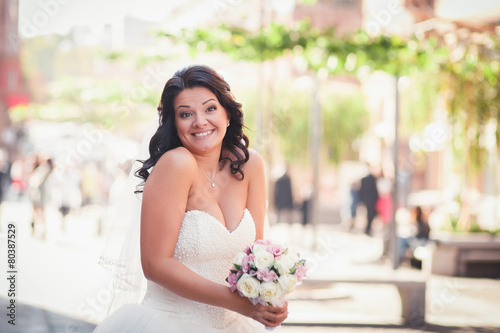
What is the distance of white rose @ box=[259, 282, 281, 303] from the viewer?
275 centimetres

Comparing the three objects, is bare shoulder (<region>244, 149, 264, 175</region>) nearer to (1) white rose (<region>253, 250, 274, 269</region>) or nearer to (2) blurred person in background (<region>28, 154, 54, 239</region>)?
(1) white rose (<region>253, 250, 274, 269</region>)

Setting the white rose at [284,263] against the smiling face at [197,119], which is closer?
the white rose at [284,263]

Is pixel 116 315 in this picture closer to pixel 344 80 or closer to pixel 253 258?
pixel 253 258

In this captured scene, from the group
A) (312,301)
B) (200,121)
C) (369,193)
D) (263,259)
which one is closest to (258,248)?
(263,259)

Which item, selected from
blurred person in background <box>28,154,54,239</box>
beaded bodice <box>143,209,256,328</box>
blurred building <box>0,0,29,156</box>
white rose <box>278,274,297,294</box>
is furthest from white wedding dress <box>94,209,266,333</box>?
blurred building <box>0,0,29,156</box>

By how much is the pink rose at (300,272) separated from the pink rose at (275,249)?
9 centimetres

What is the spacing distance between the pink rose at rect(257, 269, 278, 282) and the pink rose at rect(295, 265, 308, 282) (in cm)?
13

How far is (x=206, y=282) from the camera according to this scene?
9.30ft

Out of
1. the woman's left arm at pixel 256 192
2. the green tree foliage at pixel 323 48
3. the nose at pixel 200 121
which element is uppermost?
the green tree foliage at pixel 323 48

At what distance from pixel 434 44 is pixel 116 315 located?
7.41 meters

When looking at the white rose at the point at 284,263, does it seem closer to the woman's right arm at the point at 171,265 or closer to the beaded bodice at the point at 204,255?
the woman's right arm at the point at 171,265

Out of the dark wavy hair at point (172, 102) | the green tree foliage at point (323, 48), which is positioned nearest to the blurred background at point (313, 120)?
the green tree foliage at point (323, 48)

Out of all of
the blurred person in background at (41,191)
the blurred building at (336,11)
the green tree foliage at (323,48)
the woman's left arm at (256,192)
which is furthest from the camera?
the blurred building at (336,11)

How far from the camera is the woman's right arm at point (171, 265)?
282cm
